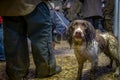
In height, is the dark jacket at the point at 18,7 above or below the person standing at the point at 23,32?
above

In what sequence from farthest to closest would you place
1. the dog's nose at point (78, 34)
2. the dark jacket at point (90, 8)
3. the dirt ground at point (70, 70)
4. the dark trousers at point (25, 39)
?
the dark jacket at point (90, 8) < the dirt ground at point (70, 70) < the dark trousers at point (25, 39) < the dog's nose at point (78, 34)

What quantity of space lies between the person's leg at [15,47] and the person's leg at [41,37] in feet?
0.39

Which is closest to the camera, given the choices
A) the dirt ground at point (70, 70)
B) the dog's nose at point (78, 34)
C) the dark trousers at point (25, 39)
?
the dog's nose at point (78, 34)

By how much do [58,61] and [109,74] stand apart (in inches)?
43.0

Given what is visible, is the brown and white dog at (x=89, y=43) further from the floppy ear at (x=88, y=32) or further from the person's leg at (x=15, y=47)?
the person's leg at (x=15, y=47)

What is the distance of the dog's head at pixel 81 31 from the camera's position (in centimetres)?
358

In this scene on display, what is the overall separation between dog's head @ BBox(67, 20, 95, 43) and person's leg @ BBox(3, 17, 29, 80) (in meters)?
0.66

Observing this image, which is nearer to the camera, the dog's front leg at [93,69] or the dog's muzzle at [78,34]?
Answer: the dog's muzzle at [78,34]

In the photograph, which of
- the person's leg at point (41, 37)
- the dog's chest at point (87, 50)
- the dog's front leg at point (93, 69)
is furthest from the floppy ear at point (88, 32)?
the person's leg at point (41, 37)

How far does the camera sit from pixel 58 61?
5.08 metres

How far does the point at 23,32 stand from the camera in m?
3.99

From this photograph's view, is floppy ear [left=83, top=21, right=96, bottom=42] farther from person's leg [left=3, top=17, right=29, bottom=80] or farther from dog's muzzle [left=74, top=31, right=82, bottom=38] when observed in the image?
person's leg [left=3, top=17, right=29, bottom=80]

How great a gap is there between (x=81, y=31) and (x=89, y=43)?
0.24 metres

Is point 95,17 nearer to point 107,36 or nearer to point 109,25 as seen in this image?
point 109,25
